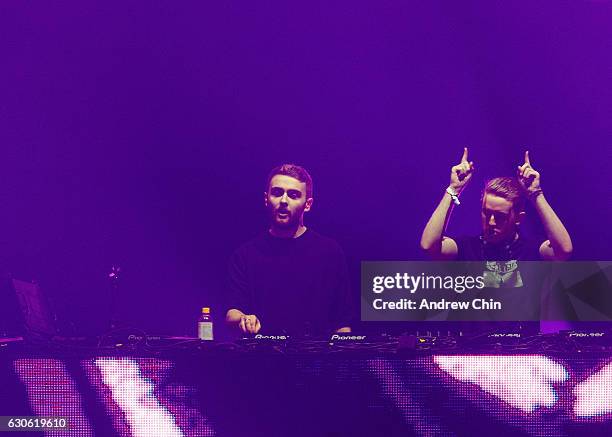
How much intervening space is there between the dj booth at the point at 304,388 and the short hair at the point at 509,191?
894 millimetres

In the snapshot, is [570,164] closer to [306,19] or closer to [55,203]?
[306,19]

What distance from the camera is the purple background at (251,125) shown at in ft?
16.7

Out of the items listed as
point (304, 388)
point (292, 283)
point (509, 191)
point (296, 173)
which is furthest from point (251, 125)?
point (304, 388)

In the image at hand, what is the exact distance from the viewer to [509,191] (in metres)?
4.12

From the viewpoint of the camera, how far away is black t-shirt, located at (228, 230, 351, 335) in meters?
4.39

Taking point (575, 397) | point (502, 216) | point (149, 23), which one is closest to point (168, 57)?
point (149, 23)

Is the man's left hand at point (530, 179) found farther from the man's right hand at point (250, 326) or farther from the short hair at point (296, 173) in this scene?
the man's right hand at point (250, 326)

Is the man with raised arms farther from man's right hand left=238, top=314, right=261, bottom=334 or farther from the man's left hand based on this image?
man's right hand left=238, top=314, right=261, bottom=334

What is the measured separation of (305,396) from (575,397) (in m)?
0.96

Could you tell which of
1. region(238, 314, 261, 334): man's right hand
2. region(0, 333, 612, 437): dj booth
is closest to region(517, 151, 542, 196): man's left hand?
region(0, 333, 612, 437): dj booth

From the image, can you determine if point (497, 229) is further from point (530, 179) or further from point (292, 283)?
point (292, 283)

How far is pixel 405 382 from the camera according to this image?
334 cm

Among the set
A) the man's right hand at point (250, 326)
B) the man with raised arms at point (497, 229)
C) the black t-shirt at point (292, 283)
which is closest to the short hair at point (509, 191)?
the man with raised arms at point (497, 229)

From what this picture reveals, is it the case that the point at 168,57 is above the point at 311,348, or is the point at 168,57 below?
above
